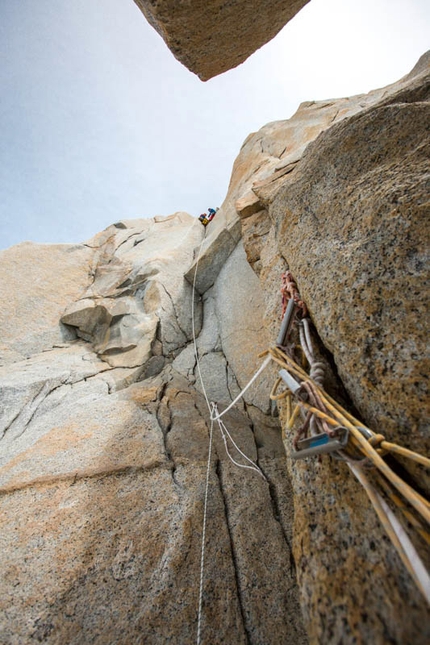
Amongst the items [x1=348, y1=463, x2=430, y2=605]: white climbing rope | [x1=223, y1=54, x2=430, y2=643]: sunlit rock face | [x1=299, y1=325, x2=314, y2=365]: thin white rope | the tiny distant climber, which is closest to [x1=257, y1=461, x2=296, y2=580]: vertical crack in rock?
[x1=223, y1=54, x2=430, y2=643]: sunlit rock face

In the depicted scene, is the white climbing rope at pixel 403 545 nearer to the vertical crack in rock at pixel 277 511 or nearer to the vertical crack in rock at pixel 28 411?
the vertical crack in rock at pixel 277 511

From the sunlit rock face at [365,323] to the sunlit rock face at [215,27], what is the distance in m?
2.08

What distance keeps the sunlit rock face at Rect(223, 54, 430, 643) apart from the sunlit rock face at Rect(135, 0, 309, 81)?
6.83 feet

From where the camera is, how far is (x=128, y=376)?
612 cm

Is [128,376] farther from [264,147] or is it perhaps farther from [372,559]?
[264,147]

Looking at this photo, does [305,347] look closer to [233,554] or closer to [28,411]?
[233,554]

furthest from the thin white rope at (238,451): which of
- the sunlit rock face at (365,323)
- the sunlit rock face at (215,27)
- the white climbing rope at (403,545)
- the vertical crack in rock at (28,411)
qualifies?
the sunlit rock face at (215,27)

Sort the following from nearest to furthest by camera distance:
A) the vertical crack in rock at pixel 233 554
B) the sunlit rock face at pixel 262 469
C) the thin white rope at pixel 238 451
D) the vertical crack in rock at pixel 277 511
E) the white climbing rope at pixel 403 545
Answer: the white climbing rope at pixel 403 545, the sunlit rock face at pixel 262 469, the vertical crack in rock at pixel 233 554, the vertical crack in rock at pixel 277 511, the thin white rope at pixel 238 451

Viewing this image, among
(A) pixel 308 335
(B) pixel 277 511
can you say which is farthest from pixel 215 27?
(B) pixel 277 511

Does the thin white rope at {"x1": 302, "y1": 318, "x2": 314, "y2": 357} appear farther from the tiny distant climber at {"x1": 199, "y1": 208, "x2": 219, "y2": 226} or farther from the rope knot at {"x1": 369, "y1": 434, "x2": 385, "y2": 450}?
the tiny distant climber at {"x1": 199, "y1": 208, "x2": 219, "y2": 226}

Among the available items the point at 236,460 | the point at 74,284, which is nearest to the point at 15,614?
the point at 236,460

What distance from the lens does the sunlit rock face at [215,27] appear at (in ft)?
9.83

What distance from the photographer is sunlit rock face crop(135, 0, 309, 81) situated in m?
3.00

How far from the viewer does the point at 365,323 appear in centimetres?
199
